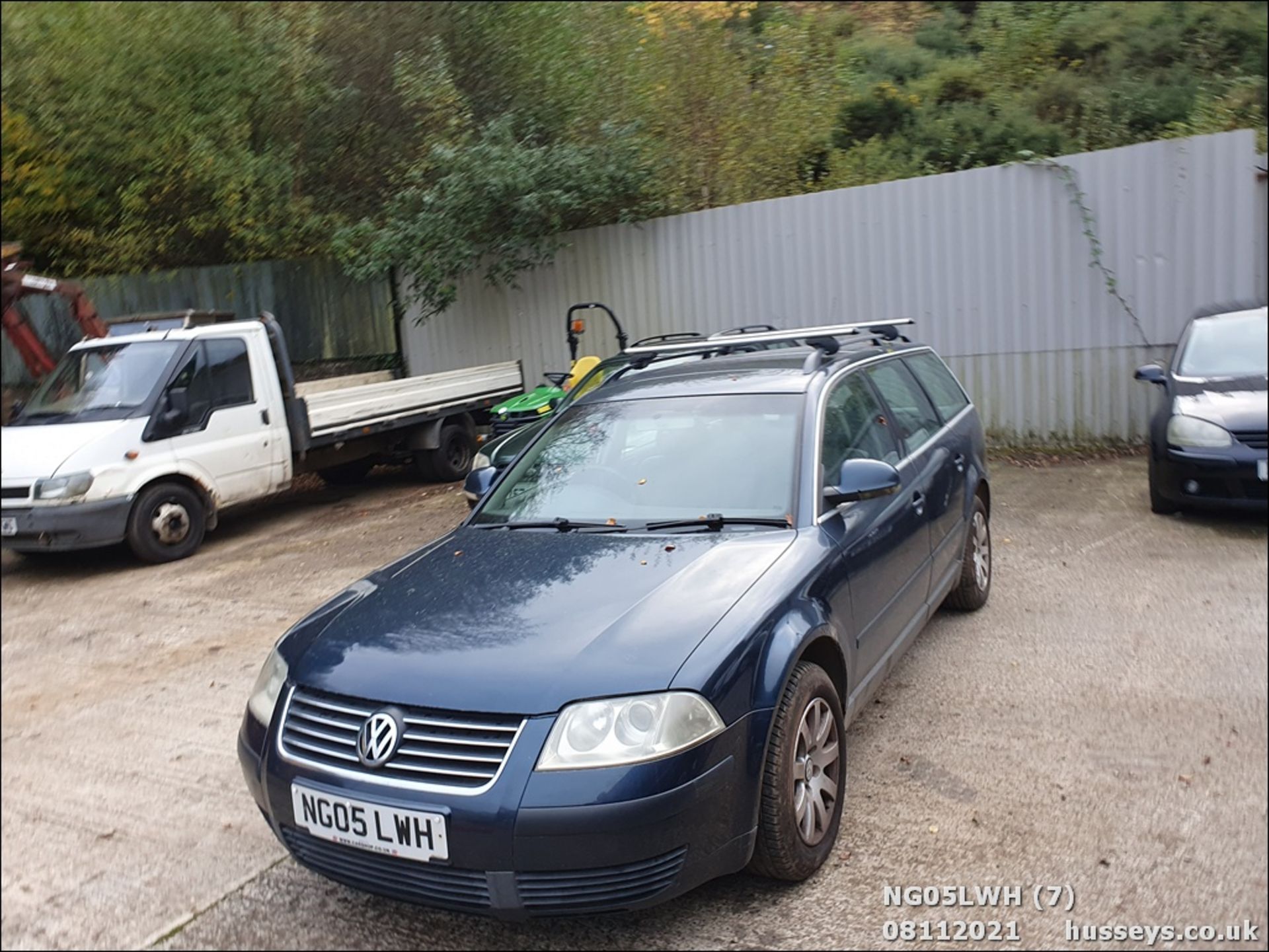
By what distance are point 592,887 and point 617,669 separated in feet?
1.95

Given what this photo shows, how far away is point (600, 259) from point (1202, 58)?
10.2 m

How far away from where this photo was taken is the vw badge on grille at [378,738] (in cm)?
285

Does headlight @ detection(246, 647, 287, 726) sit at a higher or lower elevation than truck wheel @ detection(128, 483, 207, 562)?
higher

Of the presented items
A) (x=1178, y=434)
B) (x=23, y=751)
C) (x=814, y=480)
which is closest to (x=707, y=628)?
(x=814, y=480)

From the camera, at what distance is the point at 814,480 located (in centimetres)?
391

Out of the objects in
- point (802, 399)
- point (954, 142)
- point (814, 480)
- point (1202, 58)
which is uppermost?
point (1202, 58)

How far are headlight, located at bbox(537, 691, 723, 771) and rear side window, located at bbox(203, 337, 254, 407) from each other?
23.3 feet

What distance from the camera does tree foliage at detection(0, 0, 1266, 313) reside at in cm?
1229

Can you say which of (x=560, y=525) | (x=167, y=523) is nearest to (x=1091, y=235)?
(x=560, y=525)

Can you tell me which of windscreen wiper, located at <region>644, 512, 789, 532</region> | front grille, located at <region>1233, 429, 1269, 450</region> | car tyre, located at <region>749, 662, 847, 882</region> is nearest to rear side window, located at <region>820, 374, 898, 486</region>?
windscreen wiper, located at <region>644, 512, 789, 532</region>

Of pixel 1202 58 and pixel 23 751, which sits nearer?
pixel 23 751

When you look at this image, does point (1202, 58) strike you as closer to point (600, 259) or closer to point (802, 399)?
point (600, 259)

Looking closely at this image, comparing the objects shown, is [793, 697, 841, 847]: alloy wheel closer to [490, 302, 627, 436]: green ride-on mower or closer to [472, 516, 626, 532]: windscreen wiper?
[472, 516, 626, 532]: windscreen wiper

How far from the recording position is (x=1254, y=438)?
3.58 metres
